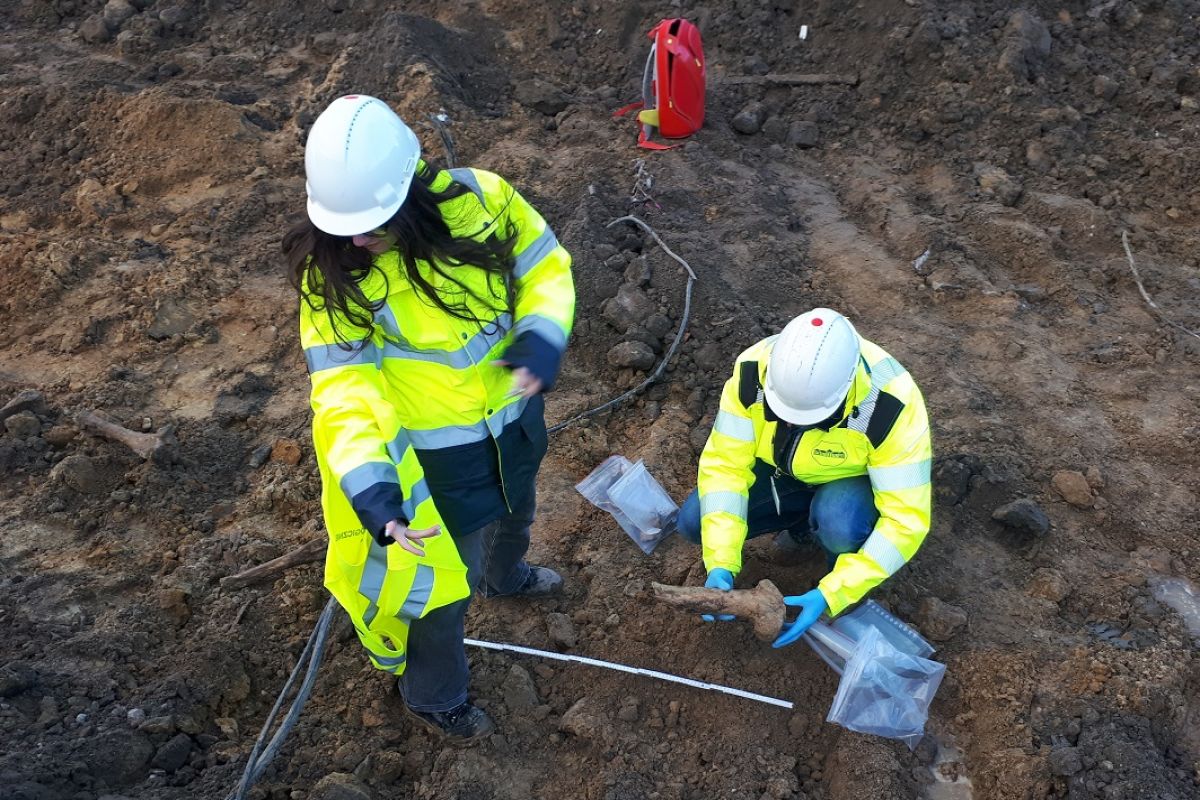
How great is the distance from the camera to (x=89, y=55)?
Answer: 7.30 meters

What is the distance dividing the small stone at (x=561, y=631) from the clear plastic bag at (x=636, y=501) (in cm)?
49

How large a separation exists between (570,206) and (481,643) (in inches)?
122

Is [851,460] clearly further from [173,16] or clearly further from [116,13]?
[116,13]

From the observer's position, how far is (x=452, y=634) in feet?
9.09

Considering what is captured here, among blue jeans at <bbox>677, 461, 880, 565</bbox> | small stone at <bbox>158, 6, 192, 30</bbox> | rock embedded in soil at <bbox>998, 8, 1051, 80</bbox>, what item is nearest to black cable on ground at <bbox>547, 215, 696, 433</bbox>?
blue jeans at <bbox>677, 461, 880, 565</bbox>

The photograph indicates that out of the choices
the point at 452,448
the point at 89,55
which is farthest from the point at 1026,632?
the point at 89,55

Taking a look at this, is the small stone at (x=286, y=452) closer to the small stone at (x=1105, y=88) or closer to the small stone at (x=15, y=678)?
the small stone at (x=15, y=678)

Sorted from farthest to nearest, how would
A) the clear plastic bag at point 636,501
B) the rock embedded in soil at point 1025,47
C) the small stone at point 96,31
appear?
the small stone at point 96,31, the rock embedded in soil at point 1025,47, the clear plastic bag at point 636,501

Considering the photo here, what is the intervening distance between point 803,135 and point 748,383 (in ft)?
12.5

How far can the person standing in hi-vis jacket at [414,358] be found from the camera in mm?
2312

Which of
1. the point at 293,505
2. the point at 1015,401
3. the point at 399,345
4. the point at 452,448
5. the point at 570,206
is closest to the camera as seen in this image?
the point at 399,345

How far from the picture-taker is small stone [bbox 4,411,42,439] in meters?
4.31

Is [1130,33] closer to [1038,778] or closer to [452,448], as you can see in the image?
[1038,778]

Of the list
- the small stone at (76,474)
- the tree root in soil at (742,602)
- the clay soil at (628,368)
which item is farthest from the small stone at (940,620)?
the small stone at (76,474)
